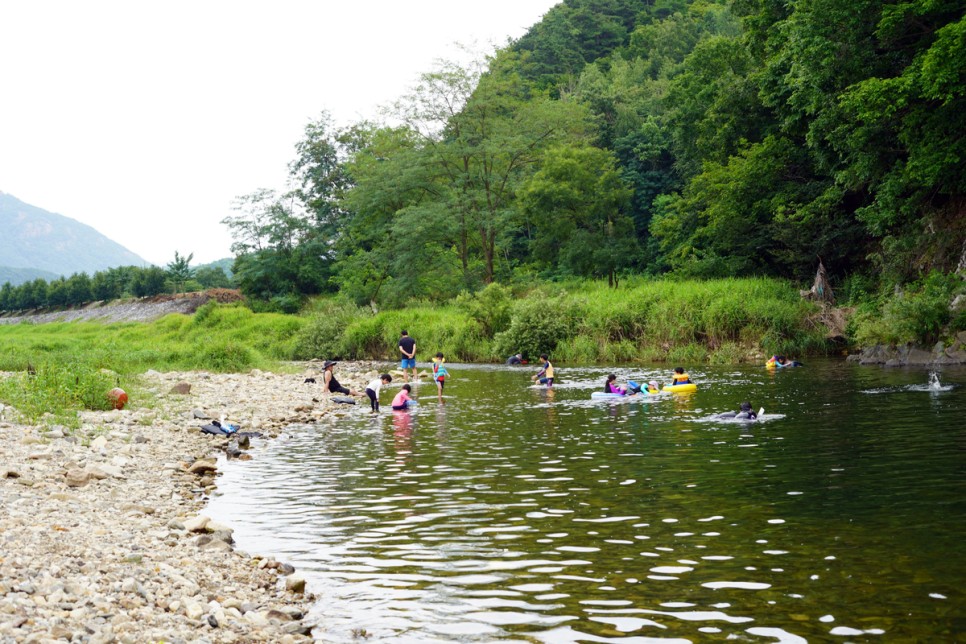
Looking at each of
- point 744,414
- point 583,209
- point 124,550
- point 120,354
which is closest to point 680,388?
point 744,414

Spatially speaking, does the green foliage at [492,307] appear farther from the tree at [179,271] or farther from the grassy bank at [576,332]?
the tree at [179,271]

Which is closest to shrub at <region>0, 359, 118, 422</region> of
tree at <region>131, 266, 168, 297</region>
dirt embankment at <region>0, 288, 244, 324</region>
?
dirt embankment at <region>0, 288, 244, 324</region>

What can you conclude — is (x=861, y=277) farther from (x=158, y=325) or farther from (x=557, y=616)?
(x=158, y=325)

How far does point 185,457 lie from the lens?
1493cm

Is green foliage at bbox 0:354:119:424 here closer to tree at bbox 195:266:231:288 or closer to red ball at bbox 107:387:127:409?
red ball at bbox 107:387:127:409

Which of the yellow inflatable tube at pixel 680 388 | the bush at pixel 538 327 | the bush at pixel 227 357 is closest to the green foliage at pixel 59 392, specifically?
the bush at pixel 227 357

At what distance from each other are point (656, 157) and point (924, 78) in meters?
37.2

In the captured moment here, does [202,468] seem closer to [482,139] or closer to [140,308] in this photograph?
[482,139]

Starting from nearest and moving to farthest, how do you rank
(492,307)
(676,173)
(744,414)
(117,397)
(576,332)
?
(744,414)
(117,397)
(576,332)
(492,307)
(676,173)

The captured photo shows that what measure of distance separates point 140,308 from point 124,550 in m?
72.7

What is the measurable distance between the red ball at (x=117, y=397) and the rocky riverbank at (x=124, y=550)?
9.62ft

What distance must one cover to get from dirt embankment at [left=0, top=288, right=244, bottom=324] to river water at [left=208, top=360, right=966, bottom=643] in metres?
56.4

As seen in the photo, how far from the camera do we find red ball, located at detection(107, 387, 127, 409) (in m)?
19.7

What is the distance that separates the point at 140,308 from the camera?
74.8 metres
